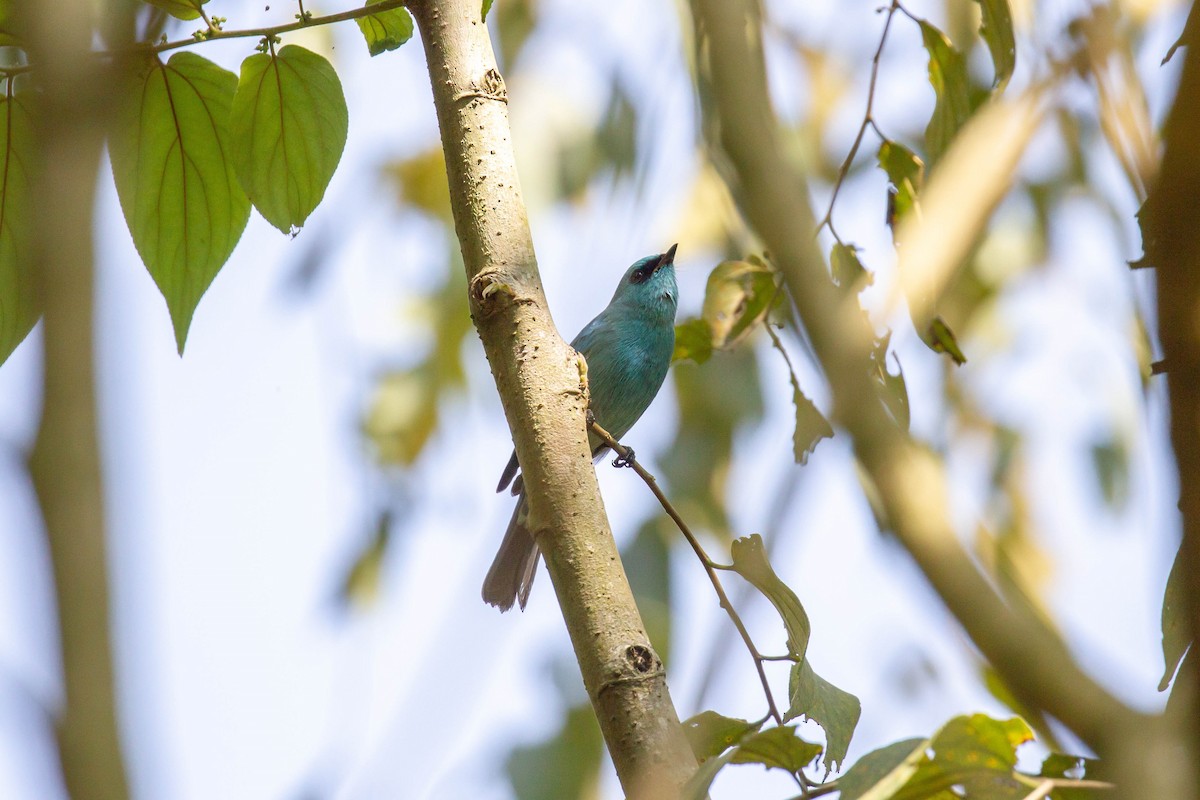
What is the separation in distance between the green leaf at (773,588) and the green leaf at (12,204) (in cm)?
116

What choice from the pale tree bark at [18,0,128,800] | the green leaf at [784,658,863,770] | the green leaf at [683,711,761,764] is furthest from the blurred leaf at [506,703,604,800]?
the pale tree bark at [18,0,128,800]

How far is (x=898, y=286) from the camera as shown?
1915 millimetres

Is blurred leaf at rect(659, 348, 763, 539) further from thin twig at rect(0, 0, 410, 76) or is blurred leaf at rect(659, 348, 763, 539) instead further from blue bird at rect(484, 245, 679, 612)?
thin twig at rect(0, 0, 410, 76)

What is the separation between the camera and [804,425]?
2.32 m

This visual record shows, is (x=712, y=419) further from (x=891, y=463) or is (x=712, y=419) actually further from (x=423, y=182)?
(x=891, y=463)

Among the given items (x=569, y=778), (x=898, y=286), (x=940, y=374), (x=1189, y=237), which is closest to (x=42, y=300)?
(x=1189, y=237)

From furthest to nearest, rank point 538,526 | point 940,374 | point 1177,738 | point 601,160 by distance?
point 601,160 < point 940,374 < point 538,526 < point 1177,738

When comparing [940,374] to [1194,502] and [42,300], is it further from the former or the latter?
[42,300]

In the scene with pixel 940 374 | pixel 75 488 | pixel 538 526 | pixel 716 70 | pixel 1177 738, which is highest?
pixel 940 374

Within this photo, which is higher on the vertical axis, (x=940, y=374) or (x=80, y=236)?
(x=940, y=374)

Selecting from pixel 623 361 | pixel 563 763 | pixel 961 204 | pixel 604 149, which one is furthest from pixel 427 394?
pixel 961 204

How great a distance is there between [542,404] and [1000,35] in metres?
1.19

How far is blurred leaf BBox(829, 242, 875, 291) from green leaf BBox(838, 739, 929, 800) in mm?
1269

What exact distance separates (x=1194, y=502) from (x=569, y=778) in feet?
8.01
